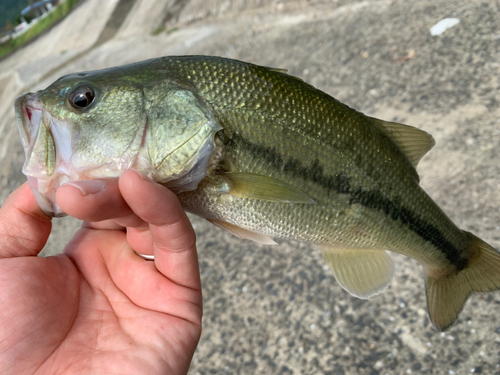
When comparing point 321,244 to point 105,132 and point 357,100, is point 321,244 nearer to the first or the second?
point 105,132

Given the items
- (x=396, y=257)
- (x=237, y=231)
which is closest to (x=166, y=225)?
(x=237, y=231)

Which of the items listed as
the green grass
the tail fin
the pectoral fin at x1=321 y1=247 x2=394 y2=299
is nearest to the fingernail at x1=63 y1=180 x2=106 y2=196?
the pectoral fin at x1=321 y1=247 x2=394 y2=299

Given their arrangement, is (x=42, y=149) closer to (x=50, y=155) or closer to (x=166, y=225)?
(x=50, y=155)

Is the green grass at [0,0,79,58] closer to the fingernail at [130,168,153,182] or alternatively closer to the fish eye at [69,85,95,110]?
the fish eye at [69,85,95,110]

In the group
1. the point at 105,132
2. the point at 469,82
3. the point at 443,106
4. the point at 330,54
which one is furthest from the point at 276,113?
the point at 330,54

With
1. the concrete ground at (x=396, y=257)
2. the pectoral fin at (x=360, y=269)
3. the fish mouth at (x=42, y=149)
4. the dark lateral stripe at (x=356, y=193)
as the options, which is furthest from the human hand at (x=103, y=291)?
the concrete ground at (x=396, y=257)

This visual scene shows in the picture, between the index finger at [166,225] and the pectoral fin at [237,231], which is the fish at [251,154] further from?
the index finger at [166,225]
